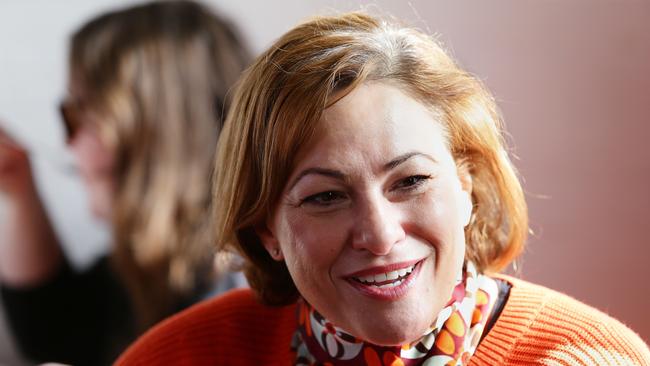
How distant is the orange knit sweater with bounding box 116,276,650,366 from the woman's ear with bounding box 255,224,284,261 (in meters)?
0.20

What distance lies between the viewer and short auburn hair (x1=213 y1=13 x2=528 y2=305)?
1182mm

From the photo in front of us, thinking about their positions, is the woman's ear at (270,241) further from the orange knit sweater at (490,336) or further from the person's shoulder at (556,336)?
the person's shoulder at (556,336)

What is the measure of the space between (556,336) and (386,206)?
34 centimetres


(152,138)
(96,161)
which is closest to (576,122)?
(152,138)

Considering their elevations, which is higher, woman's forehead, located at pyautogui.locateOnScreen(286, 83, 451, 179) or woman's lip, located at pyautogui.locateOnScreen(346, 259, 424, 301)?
woman's forehead, located at pyautogui.locateOnScreen(286, 83, 451, 179)

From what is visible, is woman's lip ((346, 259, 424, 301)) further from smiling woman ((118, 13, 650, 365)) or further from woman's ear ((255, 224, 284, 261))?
woman's ear ((255, 224, 284, 261))

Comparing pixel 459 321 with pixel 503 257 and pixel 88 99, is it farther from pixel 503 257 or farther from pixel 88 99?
pixel 88 99

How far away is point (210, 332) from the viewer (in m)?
1.52

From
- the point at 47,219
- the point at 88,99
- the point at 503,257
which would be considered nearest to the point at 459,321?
the point at 503,257

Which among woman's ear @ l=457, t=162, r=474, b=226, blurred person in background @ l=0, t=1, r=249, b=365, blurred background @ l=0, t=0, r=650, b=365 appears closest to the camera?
woman's ear @ l=457, t=162, r=474, b=226

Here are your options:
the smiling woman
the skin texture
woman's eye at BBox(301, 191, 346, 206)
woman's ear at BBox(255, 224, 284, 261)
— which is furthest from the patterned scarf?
the skin texture

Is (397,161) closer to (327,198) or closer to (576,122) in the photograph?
(327,198)

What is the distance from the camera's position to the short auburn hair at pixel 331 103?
3.88 feet

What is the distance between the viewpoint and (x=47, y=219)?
8.37 ft
